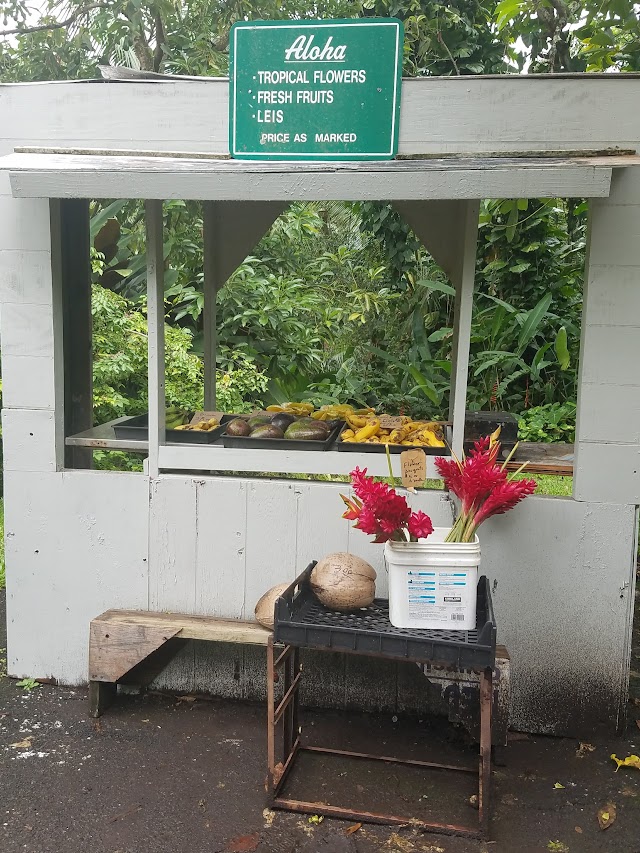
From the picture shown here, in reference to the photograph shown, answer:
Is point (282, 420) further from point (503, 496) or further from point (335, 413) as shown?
point (503, 496)

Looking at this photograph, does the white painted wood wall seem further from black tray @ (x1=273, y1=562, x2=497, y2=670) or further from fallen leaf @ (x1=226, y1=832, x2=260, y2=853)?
fallen leaf @ (x1=226, y1=832, x2=260, y2=853)

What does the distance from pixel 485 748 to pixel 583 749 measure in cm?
98

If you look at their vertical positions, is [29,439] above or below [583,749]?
above

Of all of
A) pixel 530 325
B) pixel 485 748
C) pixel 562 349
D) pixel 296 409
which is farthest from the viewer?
pixel 562 349

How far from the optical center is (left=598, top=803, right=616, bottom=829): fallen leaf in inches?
118

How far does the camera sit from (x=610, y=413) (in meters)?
3.54

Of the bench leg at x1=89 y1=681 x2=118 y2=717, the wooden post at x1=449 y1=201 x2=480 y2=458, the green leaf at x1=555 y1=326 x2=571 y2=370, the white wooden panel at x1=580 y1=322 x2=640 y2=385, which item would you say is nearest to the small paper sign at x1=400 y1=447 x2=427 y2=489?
the wooden post at x1=449 y1=201 x2=480 y2=458

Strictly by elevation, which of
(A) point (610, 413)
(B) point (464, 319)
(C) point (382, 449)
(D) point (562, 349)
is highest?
(B) point (464, 319)

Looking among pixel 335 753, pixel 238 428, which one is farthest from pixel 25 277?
pixel 335 753

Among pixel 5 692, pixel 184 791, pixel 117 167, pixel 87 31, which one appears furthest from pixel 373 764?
pixel 87 31

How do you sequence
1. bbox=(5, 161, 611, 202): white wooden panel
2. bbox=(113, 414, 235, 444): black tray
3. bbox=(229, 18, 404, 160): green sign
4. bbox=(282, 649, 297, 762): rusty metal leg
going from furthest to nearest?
bbox=(113, 414, 235, 444): black tray, bbox=(229, 18, 404, 160): green sign, bbox=(282, 649, 297, 762): rusty metal leg, bbox=(5, 161, 611, 202): white wooden panel

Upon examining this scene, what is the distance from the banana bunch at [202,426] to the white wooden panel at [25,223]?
108 cm

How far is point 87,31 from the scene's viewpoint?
8156mm

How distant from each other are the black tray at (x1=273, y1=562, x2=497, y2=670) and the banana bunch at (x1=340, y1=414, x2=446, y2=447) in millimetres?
930
